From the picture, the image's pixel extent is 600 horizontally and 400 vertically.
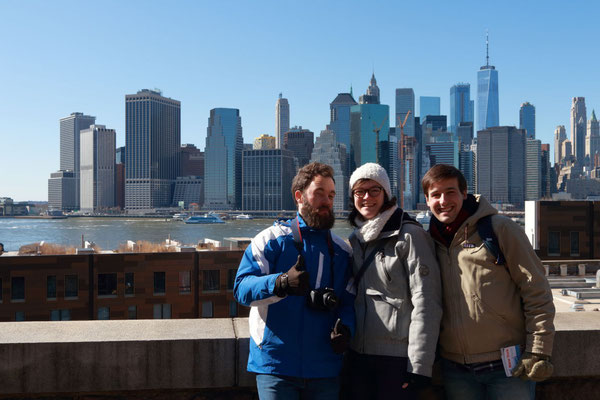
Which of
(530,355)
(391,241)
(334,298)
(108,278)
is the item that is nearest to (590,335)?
(530,355)

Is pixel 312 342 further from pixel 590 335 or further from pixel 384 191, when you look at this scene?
pixel 590 335

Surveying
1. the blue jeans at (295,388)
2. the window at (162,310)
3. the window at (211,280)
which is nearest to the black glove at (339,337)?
the blue jeans at (295,388)

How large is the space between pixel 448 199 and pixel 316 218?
2.74ft

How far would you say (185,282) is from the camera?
48.6 m

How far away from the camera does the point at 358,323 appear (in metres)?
3.35

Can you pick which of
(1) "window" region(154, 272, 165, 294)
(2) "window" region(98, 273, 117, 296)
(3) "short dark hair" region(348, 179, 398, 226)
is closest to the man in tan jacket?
(3) "short dark hair" region(348, 179, 398, 226)

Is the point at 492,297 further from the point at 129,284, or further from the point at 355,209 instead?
the point at 129,284

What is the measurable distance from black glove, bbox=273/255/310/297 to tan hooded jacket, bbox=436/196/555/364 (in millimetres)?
895

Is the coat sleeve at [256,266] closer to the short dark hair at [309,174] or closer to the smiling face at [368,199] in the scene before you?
the short dark hair at [309,174]

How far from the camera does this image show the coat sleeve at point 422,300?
314 centimetres

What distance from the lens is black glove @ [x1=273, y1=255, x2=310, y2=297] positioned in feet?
10.1

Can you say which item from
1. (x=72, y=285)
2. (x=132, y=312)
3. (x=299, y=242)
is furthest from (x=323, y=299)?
(x=72, y=285)

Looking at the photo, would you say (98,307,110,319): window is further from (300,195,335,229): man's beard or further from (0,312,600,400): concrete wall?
(300,195,335,229): man's beard

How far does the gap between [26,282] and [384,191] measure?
161 ft
